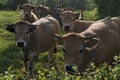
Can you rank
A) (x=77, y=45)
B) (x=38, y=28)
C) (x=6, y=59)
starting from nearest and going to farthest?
(x=77, y=45)
(x=38, y=28)
(x=6, y=59)

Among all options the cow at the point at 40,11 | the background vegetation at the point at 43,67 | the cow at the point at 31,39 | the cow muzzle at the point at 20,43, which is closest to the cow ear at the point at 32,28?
the cow at the point at 31,39

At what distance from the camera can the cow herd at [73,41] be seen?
8.09 metres

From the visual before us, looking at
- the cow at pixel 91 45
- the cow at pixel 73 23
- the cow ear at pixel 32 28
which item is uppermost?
the cow at pixel 91 45

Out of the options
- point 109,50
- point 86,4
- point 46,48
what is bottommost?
point 86,4

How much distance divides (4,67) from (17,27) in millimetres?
1901

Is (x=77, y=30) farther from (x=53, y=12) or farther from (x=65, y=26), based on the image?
(x=53, y=12)

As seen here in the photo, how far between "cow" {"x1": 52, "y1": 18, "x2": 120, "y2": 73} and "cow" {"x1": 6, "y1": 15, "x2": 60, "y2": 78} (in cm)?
233

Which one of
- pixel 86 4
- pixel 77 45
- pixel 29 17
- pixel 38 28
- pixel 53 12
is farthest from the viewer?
pixel 86 4

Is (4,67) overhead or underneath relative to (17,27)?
underneath

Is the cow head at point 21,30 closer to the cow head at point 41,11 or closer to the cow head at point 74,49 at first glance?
the cow head at point 74,49

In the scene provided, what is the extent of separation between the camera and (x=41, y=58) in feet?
43.7

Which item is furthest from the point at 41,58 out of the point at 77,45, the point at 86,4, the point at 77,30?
the point at 86,4

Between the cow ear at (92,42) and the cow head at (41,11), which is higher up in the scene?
the cow ear at (92,42)

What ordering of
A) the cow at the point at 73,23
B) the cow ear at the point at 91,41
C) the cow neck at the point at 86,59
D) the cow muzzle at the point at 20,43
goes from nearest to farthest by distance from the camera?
the cow ear at the point at 91,41 → the cow neck at the point at 86,59 → the cow muzzle at the point at 20,43 → the cow at the point at 73,23
